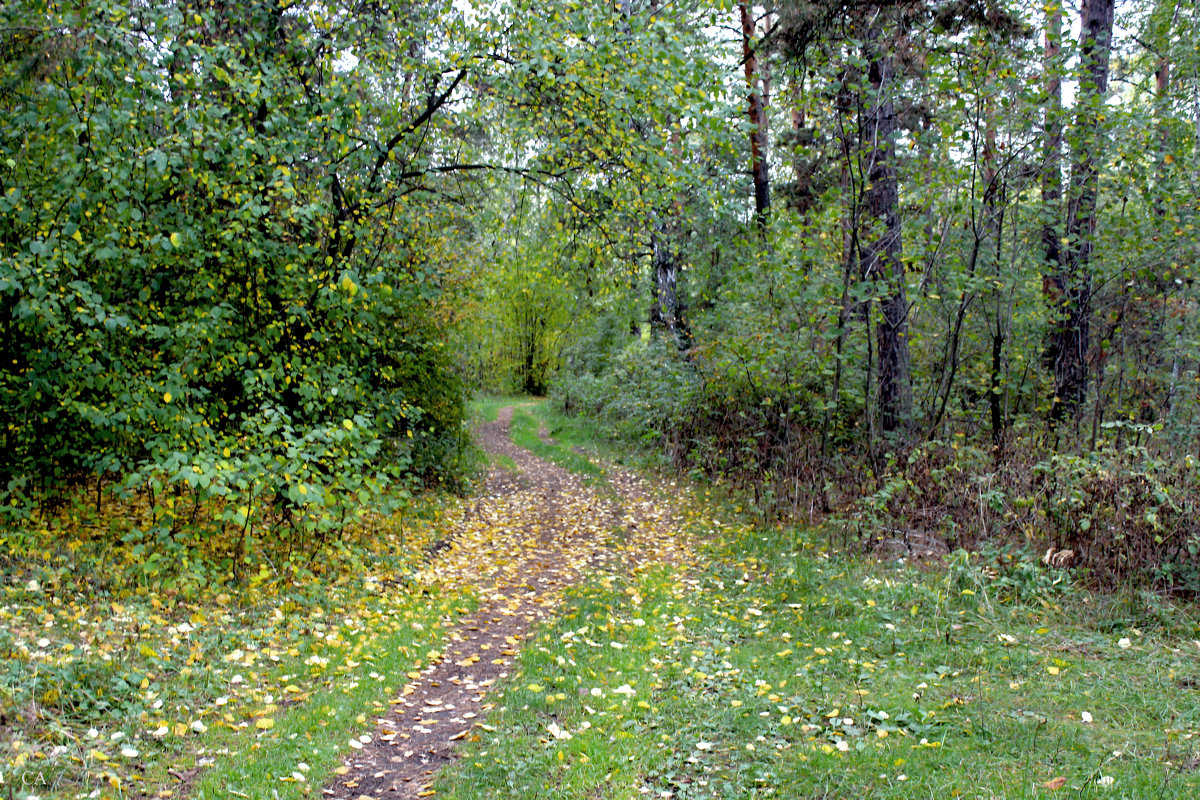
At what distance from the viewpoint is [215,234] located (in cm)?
682

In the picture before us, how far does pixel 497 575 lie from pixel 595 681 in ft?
10.1

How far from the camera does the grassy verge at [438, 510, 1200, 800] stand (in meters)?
3.74

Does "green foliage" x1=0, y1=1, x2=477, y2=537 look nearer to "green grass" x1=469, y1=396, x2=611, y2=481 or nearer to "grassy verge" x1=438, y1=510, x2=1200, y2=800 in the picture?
"grassy verge" x1=438, y1=510, x2=1200, y2=800

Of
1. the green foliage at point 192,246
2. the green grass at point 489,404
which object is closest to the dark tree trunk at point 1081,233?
the green foliage at point 192,246

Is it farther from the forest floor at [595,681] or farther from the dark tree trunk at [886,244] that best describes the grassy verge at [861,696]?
the dark tree trunk at [886,244]

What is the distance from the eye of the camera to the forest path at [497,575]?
4.29 m

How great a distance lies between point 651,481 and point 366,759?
9.72m

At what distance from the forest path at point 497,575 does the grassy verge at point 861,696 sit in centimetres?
28

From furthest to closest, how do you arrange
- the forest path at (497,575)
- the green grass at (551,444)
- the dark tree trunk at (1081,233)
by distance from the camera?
the green grass at (551,444), the dark tree trunk at (1081,233), the forest path at (497,575)

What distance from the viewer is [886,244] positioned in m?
9.01

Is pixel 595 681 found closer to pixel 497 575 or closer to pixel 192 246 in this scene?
pixel 497 575

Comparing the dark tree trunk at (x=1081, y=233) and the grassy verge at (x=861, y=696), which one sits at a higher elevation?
the dark tree trunk at (x=1081, y=233)

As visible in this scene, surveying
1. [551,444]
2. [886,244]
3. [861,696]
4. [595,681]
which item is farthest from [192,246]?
[551,444]

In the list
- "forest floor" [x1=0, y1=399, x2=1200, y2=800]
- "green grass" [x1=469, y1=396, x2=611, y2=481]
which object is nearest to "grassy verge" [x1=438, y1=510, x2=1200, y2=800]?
"forest floor" [x1=0, y1=399, x2=1200, y2=800]
